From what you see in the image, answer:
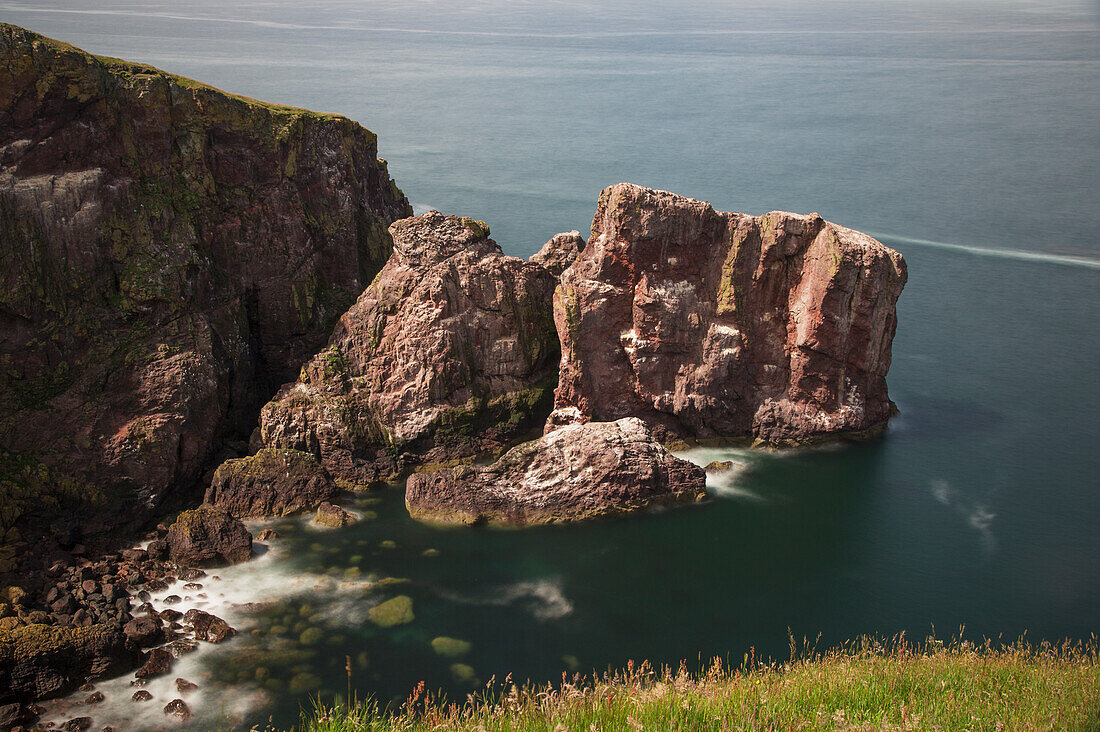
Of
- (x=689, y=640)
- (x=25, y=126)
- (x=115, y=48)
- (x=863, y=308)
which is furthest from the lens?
(x=115, y=48)

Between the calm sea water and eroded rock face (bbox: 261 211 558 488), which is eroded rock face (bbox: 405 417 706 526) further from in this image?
eroded rock face (bbox: 261 211 558 488)

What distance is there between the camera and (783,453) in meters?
51.0

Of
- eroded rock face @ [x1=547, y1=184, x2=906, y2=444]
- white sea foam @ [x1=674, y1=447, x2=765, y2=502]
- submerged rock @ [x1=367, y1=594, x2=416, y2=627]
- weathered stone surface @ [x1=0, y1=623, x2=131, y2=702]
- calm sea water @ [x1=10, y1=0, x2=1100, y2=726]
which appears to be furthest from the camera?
eroded rock face @ [x1=547, y1=184, x2=906, y2=444]

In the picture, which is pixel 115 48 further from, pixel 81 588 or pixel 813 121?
pixel 81 588

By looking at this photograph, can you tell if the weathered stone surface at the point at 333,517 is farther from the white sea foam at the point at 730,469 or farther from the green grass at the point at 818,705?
the green grass at the point at 818,705

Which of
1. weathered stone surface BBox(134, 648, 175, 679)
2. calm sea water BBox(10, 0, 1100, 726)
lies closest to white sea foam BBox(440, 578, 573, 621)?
calm sea water BBox(10, 0, 1100, 726)

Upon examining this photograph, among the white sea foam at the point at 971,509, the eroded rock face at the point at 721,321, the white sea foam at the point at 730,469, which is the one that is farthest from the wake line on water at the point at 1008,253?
the white sea foam at the point at 730,469

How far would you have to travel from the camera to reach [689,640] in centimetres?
3559

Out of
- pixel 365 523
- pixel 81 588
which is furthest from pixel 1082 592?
pixel 81 588

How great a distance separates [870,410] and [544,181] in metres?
60.8

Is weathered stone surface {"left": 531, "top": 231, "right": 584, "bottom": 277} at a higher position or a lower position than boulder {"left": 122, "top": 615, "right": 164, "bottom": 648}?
higher

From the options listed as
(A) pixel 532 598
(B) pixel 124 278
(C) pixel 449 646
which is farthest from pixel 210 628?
(B) pixel 124 278

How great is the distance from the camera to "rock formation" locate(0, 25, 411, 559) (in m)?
42.6

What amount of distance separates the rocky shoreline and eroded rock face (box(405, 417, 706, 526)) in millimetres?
113
